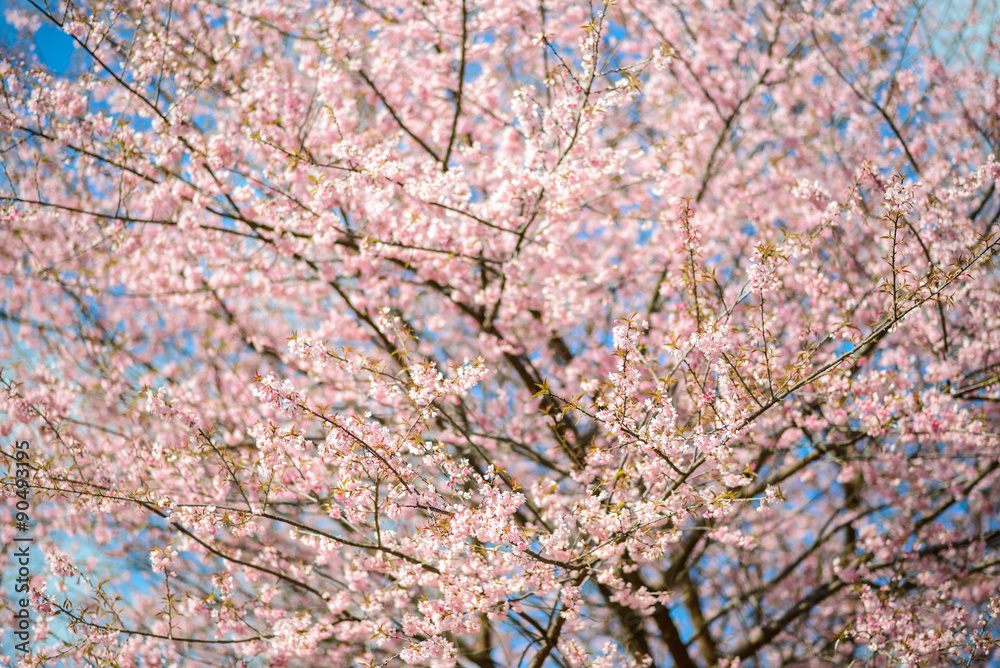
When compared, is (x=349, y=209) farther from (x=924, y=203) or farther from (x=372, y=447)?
(x=924, y=203)

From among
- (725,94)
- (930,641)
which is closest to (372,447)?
(930,641)

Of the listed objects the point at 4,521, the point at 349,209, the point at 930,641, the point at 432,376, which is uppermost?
the point at 349,209

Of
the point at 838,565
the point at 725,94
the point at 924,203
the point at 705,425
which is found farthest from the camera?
→ the point at 725,94

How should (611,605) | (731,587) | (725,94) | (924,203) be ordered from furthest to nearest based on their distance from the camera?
(731,587)
(725,94)
(611,605)
(924,203)

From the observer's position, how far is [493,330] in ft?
25.0

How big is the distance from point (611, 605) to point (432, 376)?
3.55 m

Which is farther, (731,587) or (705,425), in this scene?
(731,587)

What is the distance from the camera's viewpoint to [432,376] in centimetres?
474

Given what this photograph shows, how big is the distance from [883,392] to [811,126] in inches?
178

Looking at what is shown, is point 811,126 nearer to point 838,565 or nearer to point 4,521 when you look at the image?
point 838,565

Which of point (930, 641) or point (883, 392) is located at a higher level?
point (883, 392)

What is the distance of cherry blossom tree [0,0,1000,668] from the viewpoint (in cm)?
473

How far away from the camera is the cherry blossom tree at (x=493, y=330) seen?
15.5 feet

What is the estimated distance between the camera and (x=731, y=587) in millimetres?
10734
